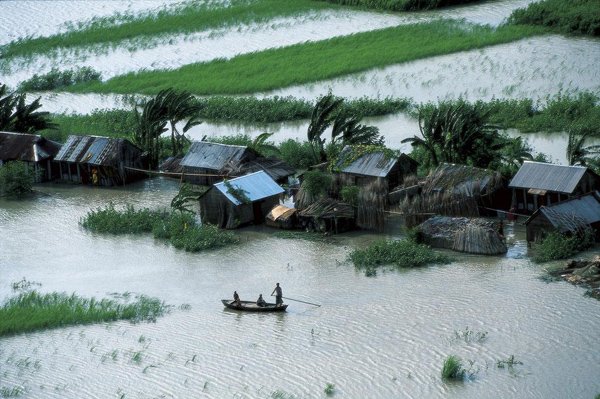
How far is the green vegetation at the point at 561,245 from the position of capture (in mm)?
18391

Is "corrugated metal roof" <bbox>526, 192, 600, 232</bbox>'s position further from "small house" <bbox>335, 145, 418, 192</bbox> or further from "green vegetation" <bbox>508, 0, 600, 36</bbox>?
"green vegetation" <bbox>508, 0, 600, 36</bbox>

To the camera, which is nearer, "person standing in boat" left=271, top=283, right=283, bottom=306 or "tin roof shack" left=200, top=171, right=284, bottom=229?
"person standing in boat" left=271, top=283, right=283, bottom=306

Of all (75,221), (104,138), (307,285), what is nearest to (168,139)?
(104,138)

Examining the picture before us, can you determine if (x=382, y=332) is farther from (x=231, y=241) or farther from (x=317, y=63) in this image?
(x=317, y=63)

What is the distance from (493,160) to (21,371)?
31.1ft

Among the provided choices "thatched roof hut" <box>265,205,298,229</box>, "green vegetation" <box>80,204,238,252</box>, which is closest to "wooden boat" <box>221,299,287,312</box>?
"green vegetation" <box>80,204,238,252</box>

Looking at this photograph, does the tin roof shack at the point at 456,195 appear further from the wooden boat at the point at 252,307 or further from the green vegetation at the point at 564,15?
the green vegetation at the point at 564,15

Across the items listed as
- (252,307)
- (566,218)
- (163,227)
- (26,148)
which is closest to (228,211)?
(163,227)

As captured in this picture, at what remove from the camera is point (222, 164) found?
2347cm

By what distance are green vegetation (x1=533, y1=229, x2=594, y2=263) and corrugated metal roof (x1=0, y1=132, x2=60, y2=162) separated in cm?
1119

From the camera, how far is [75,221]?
22.8 meters

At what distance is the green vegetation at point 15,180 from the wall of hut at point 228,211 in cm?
480

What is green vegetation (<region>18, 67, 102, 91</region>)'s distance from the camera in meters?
33.0

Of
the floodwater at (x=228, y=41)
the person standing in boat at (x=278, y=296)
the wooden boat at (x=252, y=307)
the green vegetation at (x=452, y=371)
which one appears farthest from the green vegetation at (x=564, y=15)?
the green vegetation at (x=452, y=371)
